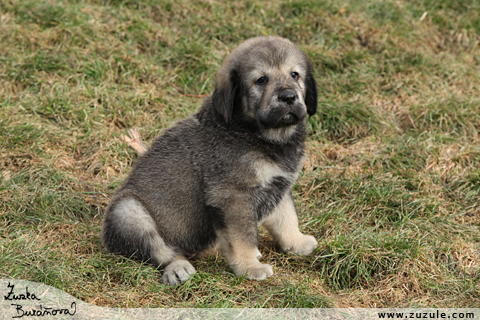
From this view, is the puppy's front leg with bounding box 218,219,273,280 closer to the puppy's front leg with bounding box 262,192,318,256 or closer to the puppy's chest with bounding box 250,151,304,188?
the puppy's chest with bounding box 250,151,304,188

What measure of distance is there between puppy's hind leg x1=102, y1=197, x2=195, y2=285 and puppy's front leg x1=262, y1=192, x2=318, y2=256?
0.88 m

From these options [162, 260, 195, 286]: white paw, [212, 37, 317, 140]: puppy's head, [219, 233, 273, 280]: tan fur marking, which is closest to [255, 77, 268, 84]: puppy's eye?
[212, 37, 317, 140]: puppy's head

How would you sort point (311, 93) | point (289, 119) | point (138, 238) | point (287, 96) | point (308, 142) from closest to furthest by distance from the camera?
point (287, 96) < point (289, 119) < point (138, 238) < point (311, 93) < point (308, 142)

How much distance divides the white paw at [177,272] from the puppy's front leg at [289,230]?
33.6 inches

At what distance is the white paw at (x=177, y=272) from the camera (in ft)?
14.1

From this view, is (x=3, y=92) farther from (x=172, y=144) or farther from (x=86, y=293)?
(x=86, y=293)

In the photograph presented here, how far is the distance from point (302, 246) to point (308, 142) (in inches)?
76.5

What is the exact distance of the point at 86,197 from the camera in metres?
5.53

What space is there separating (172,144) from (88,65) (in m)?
2.87

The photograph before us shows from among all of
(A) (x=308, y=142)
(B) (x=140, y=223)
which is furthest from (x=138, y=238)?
(A) (x=308, y=142)

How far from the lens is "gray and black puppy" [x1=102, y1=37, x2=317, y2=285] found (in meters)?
4.33

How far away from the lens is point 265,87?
4.36 metres

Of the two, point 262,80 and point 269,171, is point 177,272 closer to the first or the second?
point 269,171

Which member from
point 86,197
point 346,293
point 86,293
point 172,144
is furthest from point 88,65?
point 346,293
